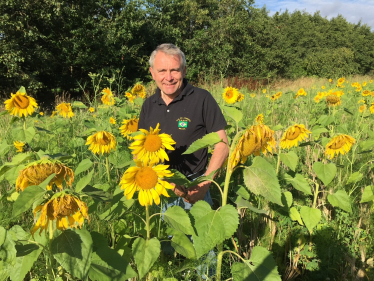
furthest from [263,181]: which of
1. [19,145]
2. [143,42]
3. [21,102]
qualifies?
[143,42]

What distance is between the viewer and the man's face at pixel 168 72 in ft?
7.32

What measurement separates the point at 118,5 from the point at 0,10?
6316 millimetres

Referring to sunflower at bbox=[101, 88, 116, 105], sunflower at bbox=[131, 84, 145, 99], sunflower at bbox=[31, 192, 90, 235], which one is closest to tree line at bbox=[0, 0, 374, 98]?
sunflower at bbox=[131, 84, 145, 99]

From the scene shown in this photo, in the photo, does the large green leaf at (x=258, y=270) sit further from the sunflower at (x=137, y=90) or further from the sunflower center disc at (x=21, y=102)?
the sunflower at (x=137, y=90)

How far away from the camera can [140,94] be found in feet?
13.9

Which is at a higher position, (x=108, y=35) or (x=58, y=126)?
(x=108, y=35)

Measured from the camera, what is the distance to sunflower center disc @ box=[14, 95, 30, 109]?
80.1 inches

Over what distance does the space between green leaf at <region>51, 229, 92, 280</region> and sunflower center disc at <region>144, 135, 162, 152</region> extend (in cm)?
57

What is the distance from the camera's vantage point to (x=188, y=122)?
2.24 m

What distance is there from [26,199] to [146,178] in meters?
0.46

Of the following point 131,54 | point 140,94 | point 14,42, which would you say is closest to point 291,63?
point 131,54

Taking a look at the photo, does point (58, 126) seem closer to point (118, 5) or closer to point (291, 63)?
point (118, 5)

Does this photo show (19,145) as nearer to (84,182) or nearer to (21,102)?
(21,102)

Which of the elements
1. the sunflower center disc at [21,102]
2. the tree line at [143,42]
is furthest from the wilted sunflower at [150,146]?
the tree line at [143,42]
